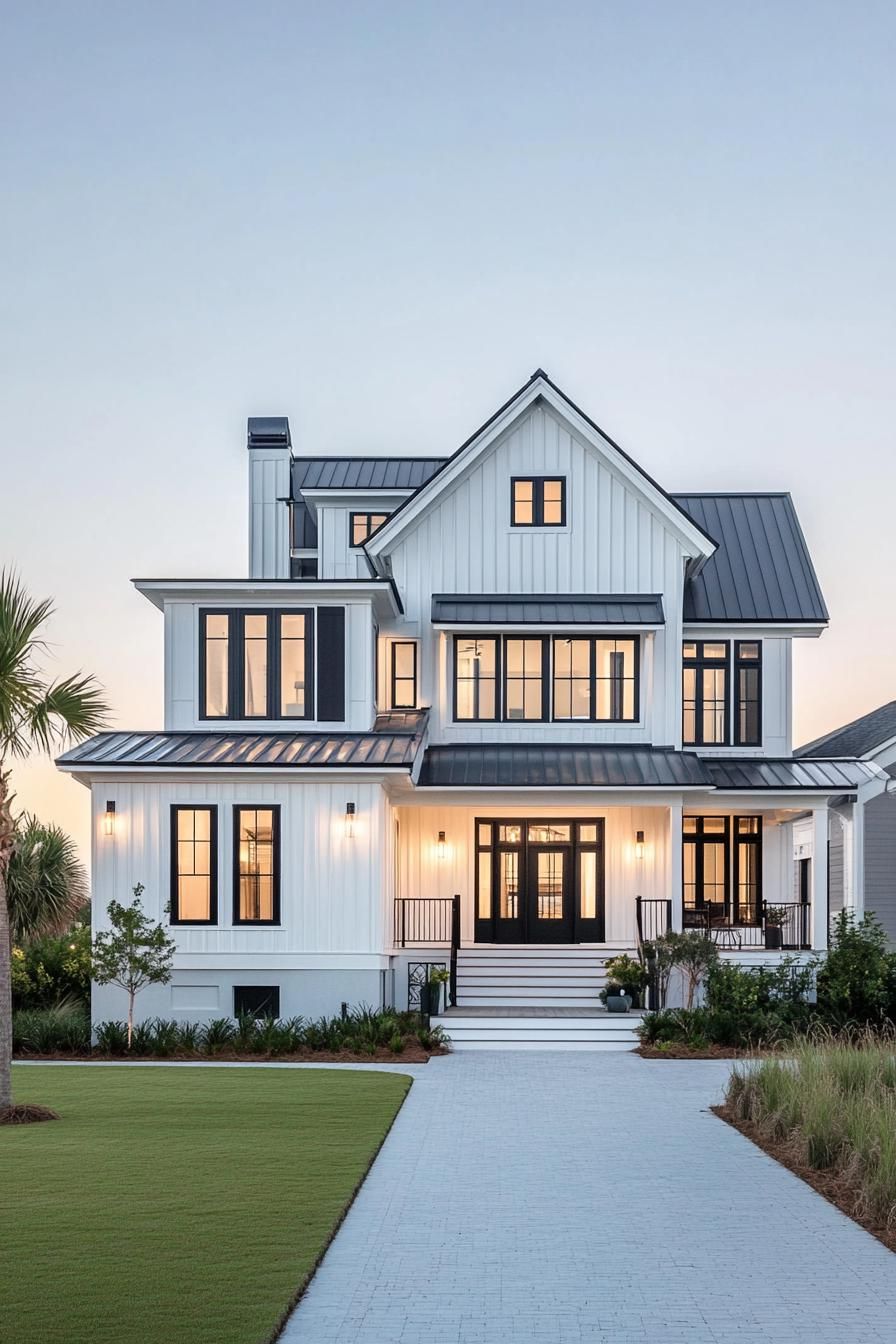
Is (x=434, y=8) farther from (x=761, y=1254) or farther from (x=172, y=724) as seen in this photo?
(x=761, y=1254)

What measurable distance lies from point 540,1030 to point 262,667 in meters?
8.29

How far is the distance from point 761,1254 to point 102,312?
79.4ft

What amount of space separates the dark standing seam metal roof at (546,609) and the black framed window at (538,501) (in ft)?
5.21

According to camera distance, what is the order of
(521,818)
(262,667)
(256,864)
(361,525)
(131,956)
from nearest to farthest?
(131,956)
(256,864)
(262,667)
(521,818)
(361,525)

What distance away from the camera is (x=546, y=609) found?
97.6 feet

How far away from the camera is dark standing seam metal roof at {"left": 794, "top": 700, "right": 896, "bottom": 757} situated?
32312mm

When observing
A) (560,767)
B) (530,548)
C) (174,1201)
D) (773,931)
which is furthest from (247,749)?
(174,1201)

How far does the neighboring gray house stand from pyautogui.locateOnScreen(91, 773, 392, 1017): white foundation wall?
975 cm

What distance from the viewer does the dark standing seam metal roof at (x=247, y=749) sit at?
24141 mm

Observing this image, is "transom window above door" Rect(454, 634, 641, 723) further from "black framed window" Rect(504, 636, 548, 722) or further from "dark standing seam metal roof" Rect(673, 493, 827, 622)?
"dark standing seam metal roof" Rect(673, 493, 827, 622)

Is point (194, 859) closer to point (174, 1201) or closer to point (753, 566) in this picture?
point (174, 1201)

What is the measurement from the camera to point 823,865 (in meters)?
27.4

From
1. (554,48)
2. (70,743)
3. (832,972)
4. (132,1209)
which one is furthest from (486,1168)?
(554,48)

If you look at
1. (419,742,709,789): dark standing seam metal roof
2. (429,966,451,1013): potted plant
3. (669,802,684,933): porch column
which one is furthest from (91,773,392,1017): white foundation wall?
(669,802,684,933): porch column
